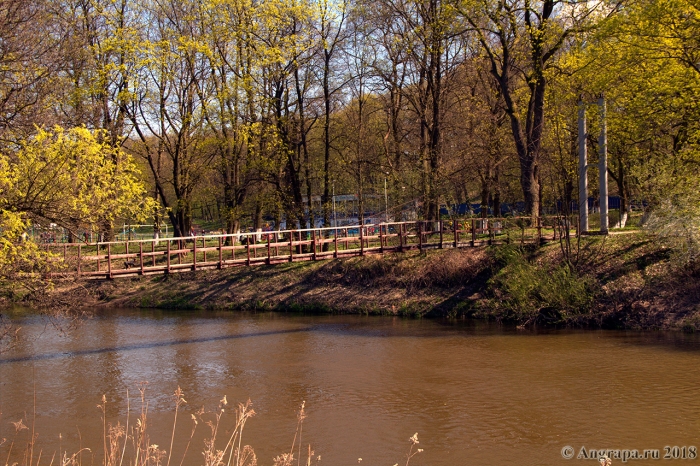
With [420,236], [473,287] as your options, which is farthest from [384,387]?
[420,236]

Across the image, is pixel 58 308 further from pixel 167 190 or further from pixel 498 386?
pixel 167 190

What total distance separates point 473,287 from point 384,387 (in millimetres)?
9825

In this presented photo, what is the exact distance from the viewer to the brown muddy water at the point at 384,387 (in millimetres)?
10141

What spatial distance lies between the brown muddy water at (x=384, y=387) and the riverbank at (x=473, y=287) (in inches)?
47.6

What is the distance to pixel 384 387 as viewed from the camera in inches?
524

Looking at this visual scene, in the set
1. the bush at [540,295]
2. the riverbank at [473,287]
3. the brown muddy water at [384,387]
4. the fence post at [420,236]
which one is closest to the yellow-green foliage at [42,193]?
the riverbank at [473,287]

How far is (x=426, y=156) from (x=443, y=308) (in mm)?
7369

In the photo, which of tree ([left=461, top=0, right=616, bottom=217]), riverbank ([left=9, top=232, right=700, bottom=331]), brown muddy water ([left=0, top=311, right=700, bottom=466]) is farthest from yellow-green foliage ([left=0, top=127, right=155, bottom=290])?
tree ([left=461, top=0, right=616, bottom=217])

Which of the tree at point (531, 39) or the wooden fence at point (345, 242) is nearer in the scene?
the wooden fence at point (345, 242)

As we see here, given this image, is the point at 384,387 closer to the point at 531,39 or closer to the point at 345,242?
the point at 345,242

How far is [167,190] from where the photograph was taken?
176ft

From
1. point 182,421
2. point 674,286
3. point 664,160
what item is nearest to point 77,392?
point 182,421

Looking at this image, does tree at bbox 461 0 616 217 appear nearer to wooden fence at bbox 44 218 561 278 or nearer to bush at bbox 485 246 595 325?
wooden fence at bbox 44 218 561 278

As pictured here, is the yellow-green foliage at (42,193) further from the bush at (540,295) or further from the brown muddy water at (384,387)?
the bush at (540,295)
